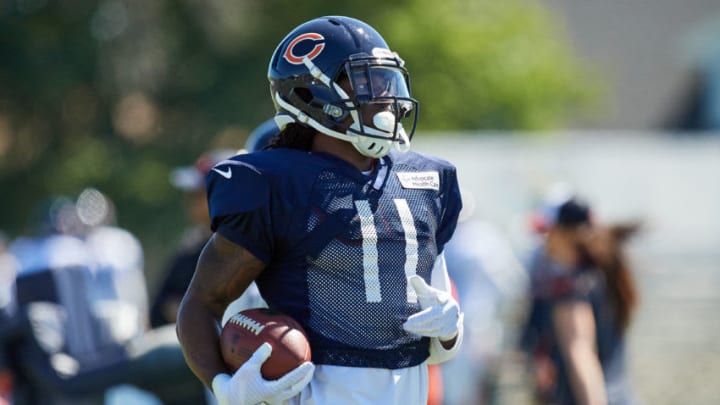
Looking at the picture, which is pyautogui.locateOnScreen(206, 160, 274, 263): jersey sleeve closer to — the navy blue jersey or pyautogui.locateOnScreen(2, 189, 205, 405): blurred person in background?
the navy blue jersey

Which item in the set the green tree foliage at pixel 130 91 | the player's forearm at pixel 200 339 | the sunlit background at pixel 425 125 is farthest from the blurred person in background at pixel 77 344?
the green tree foliage at pixel 130 91

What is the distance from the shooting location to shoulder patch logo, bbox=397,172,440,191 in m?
3.05

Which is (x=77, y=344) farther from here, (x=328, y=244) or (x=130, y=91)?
(x=130, y=91)

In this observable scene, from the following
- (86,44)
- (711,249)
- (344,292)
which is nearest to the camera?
(344,292)

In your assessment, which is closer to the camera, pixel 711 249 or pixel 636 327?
pixel 636 327

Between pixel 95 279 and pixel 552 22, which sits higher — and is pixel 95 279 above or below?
above

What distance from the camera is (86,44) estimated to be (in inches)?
727

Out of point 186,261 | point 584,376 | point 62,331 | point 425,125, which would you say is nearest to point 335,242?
point 584,376

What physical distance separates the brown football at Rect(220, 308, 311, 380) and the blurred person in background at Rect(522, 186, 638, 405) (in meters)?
2.19

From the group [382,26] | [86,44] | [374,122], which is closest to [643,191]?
[382,26]

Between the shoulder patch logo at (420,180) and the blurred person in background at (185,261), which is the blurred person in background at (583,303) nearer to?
the blurred person in background at (185,261)

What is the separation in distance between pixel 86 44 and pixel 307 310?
53.5 feet

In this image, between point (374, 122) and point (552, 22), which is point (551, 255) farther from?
point (552, 22)

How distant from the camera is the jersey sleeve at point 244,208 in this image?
9.29ft
